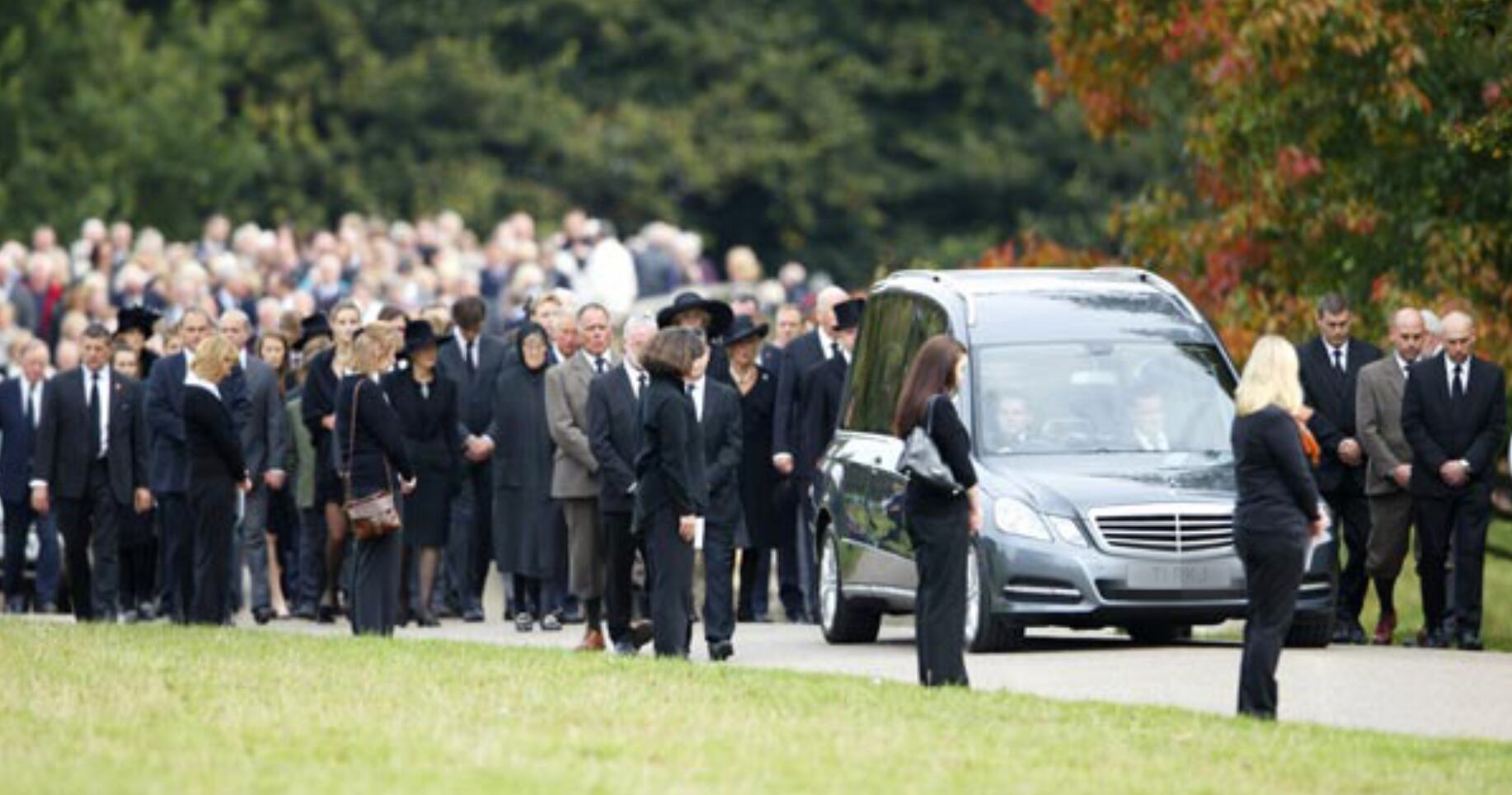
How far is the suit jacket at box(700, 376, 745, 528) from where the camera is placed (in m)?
23.4

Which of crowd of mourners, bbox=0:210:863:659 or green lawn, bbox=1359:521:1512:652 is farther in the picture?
green lawn, bbox=1359:521:1512:652

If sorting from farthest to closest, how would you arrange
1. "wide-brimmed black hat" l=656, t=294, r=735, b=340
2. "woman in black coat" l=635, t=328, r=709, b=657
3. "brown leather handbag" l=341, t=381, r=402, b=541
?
"wide-brimmed black hat" l=656, t=294, r=735, b=340, "brown leather handbag" l=341, t=381, r=402, b=541, "woman in black coat" l=635, t=328, r=709, b=657

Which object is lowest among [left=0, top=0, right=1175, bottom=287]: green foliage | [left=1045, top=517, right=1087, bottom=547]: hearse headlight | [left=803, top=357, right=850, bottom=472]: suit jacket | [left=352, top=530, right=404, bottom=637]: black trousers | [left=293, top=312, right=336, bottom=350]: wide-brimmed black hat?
[left=352, top=530, right=404, bottom=637]: black trousers

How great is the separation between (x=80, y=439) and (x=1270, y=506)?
12698mm

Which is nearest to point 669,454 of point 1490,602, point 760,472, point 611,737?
point 611,737

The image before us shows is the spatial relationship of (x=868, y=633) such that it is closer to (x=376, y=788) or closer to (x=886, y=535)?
(x=886, y=535)

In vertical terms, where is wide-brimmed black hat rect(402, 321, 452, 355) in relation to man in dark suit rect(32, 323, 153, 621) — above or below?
above

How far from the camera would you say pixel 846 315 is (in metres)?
28.8

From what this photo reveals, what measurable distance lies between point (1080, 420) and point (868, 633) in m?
2.32

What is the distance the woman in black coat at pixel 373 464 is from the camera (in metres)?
24.6

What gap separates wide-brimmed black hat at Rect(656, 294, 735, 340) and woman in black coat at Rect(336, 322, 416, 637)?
6.76 feet

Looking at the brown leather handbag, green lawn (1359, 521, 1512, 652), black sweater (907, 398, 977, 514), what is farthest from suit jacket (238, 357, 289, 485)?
black sweater (907, 398, 977, 514)

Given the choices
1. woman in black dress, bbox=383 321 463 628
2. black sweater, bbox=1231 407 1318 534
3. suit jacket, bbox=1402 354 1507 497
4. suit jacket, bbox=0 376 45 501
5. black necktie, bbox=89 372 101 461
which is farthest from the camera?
suit jacket, bbox=0 376 45 501

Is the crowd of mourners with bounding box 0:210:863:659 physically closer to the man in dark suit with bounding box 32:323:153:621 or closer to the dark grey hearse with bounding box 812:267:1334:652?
the man in dark suit with bounding box 32:323:153:621
